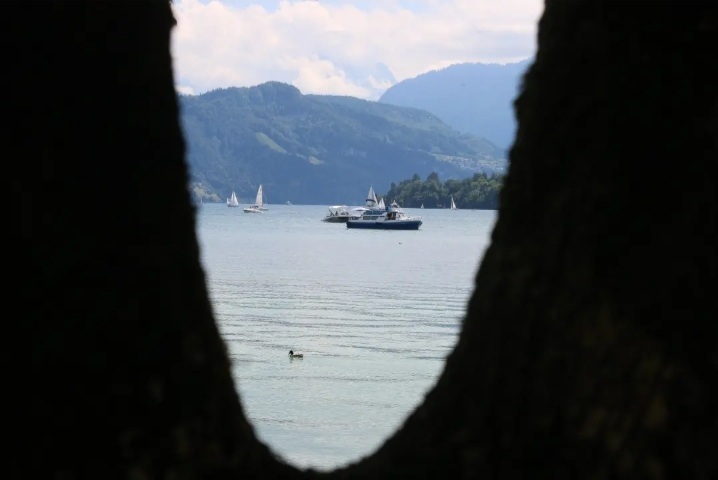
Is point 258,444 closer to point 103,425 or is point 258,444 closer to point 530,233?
point 103,425

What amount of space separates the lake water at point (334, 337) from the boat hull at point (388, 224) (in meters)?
36.8

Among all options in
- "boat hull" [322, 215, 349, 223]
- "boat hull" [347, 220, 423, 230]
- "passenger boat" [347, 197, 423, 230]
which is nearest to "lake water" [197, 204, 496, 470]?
"boat hull" [347, 220, 423, 230]

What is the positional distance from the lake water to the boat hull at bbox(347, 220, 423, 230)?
1449 inches

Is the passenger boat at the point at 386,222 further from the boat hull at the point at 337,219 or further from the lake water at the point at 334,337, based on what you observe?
the lake water at the point at 334,337

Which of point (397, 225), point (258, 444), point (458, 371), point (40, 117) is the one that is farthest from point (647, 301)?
point (397, 225)

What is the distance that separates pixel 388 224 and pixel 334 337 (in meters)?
86.7

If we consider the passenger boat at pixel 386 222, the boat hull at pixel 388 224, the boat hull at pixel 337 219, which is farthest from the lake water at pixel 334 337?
the boat hull at pixel 337 219

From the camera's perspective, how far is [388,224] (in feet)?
404

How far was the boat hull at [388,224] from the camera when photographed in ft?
400

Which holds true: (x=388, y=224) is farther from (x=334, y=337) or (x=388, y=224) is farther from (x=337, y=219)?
→ (x=334, y=337)

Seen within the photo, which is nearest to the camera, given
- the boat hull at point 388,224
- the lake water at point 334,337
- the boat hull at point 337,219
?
the lake water at point 334,337

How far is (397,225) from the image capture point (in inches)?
4852

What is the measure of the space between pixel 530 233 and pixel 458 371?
0.60 m

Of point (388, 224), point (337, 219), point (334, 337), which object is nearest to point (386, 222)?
point (388, 224)
